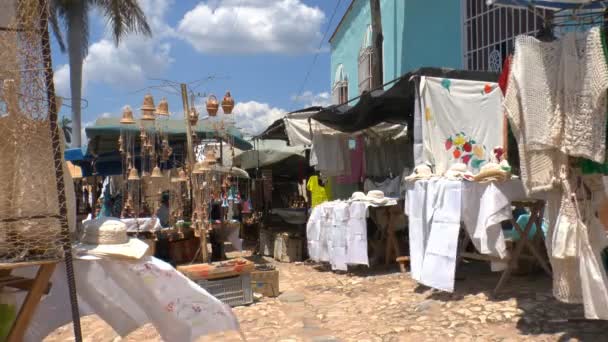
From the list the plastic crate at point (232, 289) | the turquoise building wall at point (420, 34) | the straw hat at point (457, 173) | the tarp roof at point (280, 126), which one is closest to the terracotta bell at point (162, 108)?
the plastic crate at point (232, 289)

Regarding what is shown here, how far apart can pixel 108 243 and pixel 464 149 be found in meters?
4.81

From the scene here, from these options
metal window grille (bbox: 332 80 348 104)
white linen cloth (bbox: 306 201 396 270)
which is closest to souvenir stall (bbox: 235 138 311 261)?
white linen cloth (bbox: 306 201 396 270)

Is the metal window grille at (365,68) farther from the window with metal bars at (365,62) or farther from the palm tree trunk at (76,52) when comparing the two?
the palm tree trunk at (76,52)

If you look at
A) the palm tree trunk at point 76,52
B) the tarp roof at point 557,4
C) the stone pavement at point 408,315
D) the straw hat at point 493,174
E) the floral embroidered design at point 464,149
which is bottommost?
the stone pavement at point 408,315

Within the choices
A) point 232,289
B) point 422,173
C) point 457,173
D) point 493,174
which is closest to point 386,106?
point 422,173

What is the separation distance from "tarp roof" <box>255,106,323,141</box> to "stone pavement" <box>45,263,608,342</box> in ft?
10.9

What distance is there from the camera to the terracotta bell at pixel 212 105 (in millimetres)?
6893

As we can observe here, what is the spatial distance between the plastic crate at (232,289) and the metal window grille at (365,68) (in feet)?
20.9

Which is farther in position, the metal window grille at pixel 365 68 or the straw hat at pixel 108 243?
the metal window grille at pixel 365 68

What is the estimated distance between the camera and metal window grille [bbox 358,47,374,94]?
11.7 metres

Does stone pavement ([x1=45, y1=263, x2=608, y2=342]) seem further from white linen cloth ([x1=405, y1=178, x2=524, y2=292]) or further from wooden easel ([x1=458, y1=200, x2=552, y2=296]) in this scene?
white linen cloth ([x1=405, y1=178, x2=524, y2=292])

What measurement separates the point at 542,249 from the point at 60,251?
5183mm

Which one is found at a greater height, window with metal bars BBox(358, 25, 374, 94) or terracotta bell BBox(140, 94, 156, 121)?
window with metal bars BBox(358, 25, 374, 94)

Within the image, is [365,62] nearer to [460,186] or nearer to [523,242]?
[460,186]
